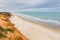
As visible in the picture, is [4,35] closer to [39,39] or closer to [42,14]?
[39,39]

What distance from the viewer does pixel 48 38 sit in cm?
423

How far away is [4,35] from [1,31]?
0.20 m

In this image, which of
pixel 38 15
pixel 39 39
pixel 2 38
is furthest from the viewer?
pixel 38 15

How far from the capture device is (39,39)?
4.11 meters

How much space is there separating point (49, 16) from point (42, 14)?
1004 mm

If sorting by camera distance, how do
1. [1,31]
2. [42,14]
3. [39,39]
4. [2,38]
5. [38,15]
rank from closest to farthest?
[2,38], [1,31], [39,39], [42,14], [38,15]

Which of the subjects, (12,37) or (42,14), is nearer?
(12,37)

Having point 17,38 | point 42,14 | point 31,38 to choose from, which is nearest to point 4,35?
point 17,38

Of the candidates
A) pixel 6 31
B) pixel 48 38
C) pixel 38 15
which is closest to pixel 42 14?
pixel 38 15

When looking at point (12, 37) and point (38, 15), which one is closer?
point (12, 37)

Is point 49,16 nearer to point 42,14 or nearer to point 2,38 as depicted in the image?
point 42,14

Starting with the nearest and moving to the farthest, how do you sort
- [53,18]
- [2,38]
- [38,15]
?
[2,38] < [53,18] < [38,15]

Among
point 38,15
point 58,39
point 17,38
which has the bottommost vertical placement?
point 38,15

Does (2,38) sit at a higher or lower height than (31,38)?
higher
